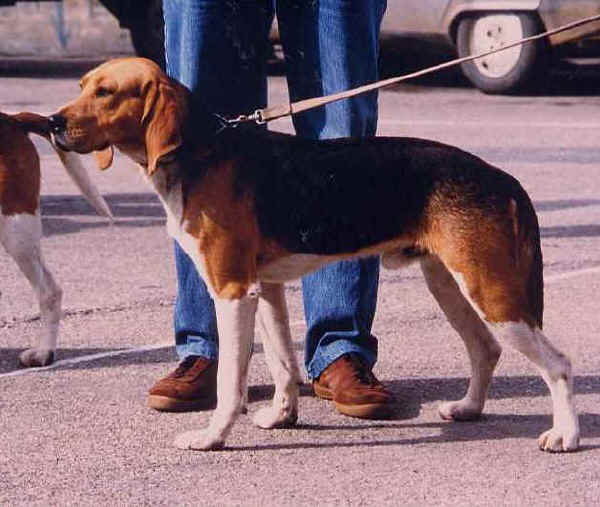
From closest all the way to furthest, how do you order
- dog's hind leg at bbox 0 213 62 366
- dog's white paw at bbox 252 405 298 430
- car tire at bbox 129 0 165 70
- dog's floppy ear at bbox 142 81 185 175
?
dog's floppy ear at bbox 142 81 185 175, dog's white paw at bbox 252 405 298 430, dog's hind leg at bbox 0 213 62 366, car tire at bbox 129 0 165 70

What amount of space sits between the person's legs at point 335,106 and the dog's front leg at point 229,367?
730mm

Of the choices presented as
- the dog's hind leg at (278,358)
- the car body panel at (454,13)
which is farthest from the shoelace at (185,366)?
the car body panel at (454,13)

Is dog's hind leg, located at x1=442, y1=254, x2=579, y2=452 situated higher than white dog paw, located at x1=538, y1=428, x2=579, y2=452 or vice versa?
dog's hind leg, located at x1=442, y1=254, x2=579, y2=452

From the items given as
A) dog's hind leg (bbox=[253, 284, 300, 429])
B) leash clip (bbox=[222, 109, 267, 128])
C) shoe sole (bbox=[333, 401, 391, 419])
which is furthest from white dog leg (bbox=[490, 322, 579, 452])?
leash clip (bbox=[222, 109, 267, 128])

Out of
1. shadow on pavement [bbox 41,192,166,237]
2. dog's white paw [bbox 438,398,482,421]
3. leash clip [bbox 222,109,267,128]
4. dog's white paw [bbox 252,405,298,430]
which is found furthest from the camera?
shadow on pavement [bbox 41,192,166,237]

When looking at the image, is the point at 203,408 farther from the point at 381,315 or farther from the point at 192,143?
the point at 381,315

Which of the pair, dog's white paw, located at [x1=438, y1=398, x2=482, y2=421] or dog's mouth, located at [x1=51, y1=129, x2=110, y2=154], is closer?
dog's mouth, located at [x1=51, y1=129, x2=110, y2=154]

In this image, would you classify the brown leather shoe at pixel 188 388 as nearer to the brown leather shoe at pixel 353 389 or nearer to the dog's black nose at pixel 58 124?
the brown leather shoe at pixel 353 389

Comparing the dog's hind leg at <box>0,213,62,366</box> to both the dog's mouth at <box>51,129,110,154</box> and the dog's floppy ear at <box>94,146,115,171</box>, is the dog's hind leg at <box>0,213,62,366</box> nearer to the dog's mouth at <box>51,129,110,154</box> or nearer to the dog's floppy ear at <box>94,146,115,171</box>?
the dog's floppy ear at <box>94,146,115,171</box>

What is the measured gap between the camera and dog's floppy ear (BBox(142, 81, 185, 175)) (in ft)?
15.4

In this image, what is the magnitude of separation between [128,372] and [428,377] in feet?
3.60

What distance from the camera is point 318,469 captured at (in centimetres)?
470

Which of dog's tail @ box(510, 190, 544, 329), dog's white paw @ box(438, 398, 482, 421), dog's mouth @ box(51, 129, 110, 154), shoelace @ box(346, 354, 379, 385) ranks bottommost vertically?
dog's white paw @ box(438, 398, 482, 421)

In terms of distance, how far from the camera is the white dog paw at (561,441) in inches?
190
